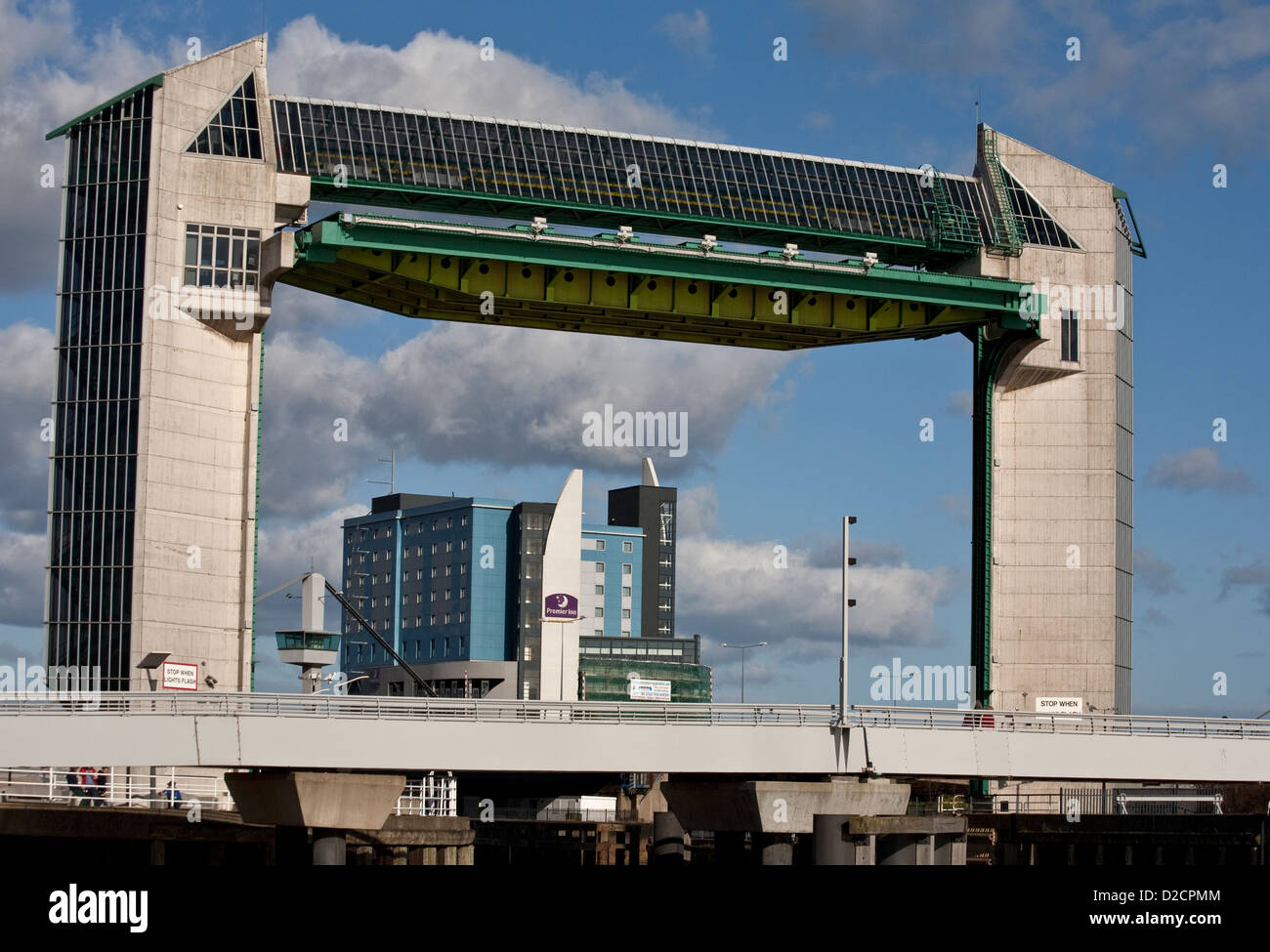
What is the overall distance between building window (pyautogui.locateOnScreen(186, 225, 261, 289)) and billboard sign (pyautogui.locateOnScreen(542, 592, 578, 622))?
183ft

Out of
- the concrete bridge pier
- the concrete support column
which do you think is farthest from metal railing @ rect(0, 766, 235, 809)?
the concrete support column

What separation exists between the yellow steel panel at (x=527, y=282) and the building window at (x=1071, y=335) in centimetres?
2267

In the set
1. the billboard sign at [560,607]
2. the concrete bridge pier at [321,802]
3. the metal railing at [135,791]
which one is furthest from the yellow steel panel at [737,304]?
the billboard sign at [560,607]

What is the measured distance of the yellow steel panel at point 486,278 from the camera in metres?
68.3

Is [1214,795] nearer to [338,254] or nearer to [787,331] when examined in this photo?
[787,331]

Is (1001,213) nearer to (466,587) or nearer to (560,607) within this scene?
(560,607)

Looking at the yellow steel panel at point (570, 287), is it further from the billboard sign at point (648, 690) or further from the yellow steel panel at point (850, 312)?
the billboard sign at point (648, 690)

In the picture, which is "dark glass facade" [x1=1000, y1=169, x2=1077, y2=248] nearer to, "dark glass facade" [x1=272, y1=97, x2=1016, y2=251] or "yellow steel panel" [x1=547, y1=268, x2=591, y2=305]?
"dark glass facade" [x1=272, y1=97, x2=1016, y2=251]

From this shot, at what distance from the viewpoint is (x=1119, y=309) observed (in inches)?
3091

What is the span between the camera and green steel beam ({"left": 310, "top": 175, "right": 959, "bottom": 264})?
227ft

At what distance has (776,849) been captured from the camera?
4966 centimetres

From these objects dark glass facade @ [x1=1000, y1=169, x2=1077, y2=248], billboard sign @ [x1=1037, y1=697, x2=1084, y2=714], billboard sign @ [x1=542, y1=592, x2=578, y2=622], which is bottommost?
billboard sign @ [x1=1037, y1=697, x2=1084, y2=714]

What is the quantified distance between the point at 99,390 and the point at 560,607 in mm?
58720
